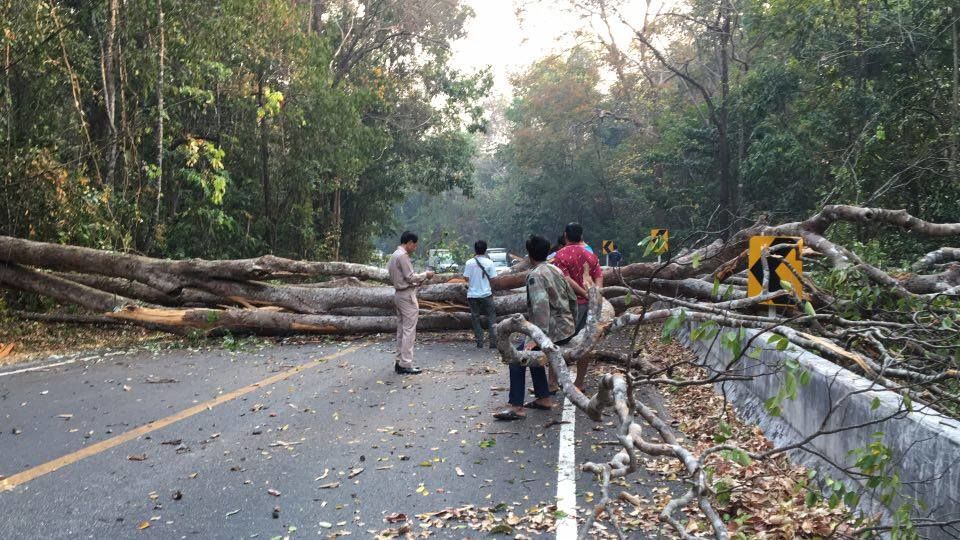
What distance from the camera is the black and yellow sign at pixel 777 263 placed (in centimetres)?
730

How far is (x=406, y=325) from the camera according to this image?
Result: 34.1 feet

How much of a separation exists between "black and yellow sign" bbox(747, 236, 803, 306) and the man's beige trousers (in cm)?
443

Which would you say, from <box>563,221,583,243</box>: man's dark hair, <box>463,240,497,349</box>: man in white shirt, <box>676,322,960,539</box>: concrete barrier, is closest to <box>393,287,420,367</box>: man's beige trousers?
<box>463,240,497,349</box>: man in white shirt

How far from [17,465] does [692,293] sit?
9697 mm

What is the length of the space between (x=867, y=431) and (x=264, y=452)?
446cm

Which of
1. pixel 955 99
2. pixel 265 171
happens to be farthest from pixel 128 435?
pixel 265 171

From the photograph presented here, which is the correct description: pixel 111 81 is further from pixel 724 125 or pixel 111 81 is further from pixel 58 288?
pixel 724 125

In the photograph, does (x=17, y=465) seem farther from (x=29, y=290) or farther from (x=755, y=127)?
(x=755, y=127)

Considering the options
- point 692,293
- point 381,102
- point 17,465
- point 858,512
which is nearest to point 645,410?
point 858,512

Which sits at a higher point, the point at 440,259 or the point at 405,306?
the point at 440,259

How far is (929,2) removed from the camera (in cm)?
1769

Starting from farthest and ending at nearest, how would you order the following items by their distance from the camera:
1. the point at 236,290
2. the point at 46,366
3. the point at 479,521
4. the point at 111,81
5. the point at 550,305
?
1. the point at 111,81
2. the point at 236,290
3. the point at 46,366
4. the point at 550,305
5. the point at 479,521

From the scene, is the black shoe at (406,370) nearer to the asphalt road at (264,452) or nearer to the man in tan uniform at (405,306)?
the man in tan uniform at (405,306)

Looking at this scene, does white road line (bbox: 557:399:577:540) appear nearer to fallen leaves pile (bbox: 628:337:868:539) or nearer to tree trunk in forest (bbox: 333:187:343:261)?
fallen leaves pile (bbox: 628:337:868:539)
